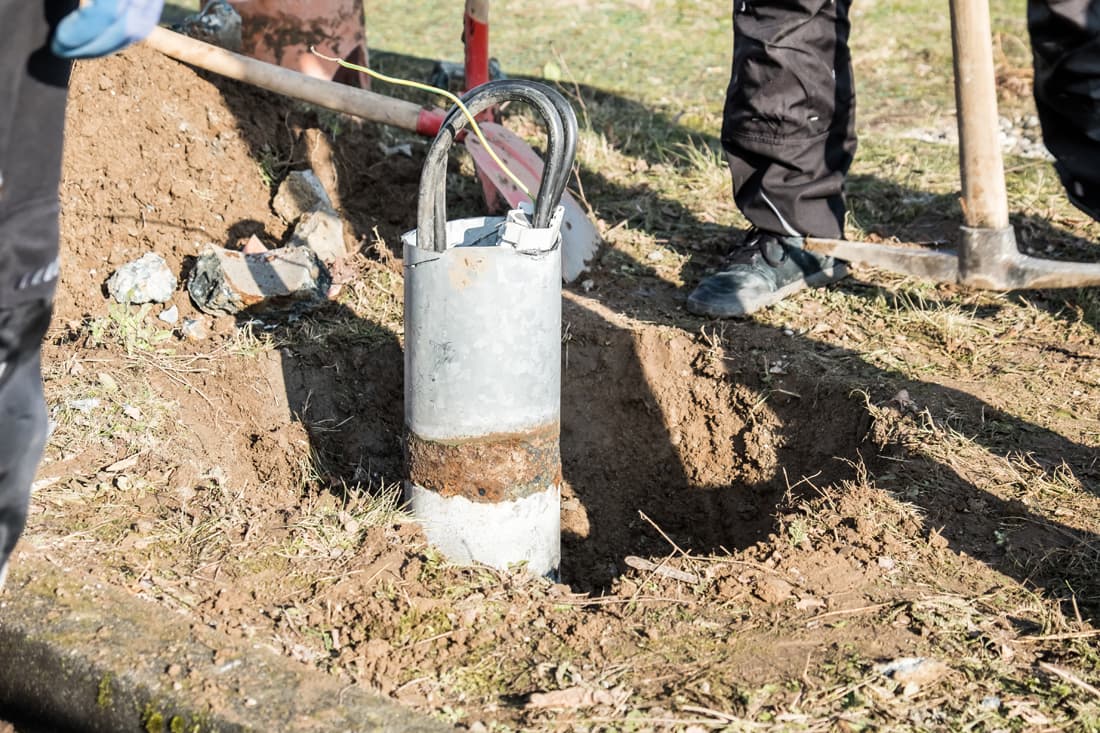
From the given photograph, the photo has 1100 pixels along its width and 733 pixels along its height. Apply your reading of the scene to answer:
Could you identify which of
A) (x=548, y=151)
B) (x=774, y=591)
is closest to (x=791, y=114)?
(x=548, y=151)

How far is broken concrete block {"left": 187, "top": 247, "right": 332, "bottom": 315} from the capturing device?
3309mm

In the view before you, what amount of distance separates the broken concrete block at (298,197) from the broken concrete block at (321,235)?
44mm

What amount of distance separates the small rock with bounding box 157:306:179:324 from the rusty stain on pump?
3.40 feet

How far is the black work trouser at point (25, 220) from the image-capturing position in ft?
5.21

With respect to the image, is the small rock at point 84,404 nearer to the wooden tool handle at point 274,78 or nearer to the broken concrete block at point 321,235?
the broken concrete block at point 321,235

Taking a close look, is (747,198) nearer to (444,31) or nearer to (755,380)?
(755,380)

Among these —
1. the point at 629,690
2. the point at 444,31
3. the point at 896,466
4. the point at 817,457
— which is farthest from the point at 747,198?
the point at 444,31

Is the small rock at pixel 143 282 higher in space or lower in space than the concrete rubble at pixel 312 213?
lower

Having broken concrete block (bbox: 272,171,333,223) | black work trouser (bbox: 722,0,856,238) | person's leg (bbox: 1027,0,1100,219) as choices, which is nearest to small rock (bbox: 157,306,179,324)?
broken concrete block (bbox: 272,171,333,223)

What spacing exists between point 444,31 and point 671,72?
1341mm

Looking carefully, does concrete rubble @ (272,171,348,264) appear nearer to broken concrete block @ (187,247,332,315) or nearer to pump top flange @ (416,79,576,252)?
broken concrete block @ (187,247,332,315)

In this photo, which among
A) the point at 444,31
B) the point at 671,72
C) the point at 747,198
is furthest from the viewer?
the point at 444,31

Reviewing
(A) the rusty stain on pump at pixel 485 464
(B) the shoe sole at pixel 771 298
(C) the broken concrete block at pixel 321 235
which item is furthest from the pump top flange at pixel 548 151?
(C) the broken concrete block at pixel 321 235

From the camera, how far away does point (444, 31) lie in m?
6.27
